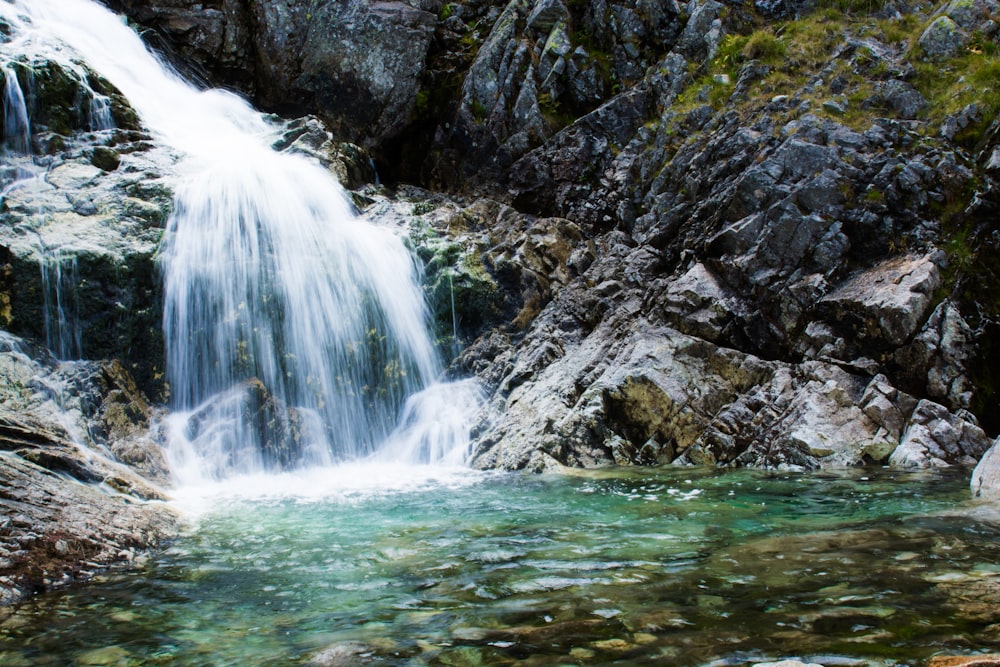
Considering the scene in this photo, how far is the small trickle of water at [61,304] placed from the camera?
1219 centimetres

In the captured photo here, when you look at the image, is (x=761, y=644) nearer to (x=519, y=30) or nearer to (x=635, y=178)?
(x=635, y=178)

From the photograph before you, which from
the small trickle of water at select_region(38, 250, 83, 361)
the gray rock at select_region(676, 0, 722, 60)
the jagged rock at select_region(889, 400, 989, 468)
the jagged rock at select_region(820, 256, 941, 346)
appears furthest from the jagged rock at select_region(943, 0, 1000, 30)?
the small trickle of water at select_region(38, 250, 83, 361)

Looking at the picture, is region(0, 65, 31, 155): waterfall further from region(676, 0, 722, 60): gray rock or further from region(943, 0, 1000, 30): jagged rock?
region(943, 0, 1000, 30): jagged rock

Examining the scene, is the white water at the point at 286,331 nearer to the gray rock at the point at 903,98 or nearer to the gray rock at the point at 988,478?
the gray rock at the point at 988,478

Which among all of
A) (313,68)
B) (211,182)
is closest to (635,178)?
(211,182)

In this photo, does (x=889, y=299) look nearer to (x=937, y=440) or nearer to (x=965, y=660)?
(x=937, y=440)

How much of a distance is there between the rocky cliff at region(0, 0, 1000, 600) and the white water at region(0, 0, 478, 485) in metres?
0.63

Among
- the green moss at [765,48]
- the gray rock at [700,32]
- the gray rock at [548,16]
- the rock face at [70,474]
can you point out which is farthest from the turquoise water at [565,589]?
the gray rock at [548,16]

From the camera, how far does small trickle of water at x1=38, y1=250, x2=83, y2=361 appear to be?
480 inches

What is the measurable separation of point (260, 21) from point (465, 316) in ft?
49.8

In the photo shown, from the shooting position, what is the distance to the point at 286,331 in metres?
14.1

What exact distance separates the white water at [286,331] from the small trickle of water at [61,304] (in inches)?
63.2

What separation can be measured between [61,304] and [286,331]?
4.24 metres

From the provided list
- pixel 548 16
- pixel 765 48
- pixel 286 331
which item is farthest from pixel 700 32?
pixel 286 331
